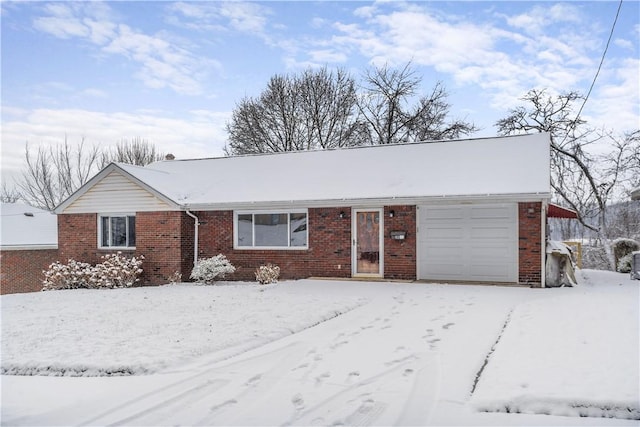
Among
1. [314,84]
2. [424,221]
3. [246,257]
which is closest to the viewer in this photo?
[424,221]

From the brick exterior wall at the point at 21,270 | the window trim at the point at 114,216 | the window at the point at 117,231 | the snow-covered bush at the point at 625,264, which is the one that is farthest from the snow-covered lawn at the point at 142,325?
the snow-covered bush at the point at 625,264

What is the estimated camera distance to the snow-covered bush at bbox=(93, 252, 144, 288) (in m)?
14.7

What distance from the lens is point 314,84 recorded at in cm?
3059

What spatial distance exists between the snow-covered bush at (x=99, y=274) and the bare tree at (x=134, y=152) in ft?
72.7

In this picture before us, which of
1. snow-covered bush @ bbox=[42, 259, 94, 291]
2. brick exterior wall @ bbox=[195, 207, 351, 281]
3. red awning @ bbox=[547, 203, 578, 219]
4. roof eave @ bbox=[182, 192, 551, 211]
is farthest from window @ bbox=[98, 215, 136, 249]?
red awning @ bbox=[547, 203, 578, 219]

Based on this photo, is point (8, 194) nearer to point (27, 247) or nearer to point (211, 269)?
point (27, 247)

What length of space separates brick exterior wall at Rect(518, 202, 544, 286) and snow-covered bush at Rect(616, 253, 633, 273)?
623cm

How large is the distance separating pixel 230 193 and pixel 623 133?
21.4 m

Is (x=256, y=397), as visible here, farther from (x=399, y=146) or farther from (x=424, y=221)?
(x=399, y=146)

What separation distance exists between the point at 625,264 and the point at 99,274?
17568 mm

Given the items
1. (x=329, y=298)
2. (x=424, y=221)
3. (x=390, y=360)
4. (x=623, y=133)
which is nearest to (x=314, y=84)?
(x=623, y=133)

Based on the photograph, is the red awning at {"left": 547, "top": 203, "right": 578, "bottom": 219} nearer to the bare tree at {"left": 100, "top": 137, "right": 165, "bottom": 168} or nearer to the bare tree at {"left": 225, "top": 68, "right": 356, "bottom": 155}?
the bare tree at {"left": 225, "top": 68, "right": 356, "bottom": 155}

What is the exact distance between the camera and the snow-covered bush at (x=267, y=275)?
13664 millimetres

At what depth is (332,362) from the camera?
5.79m
